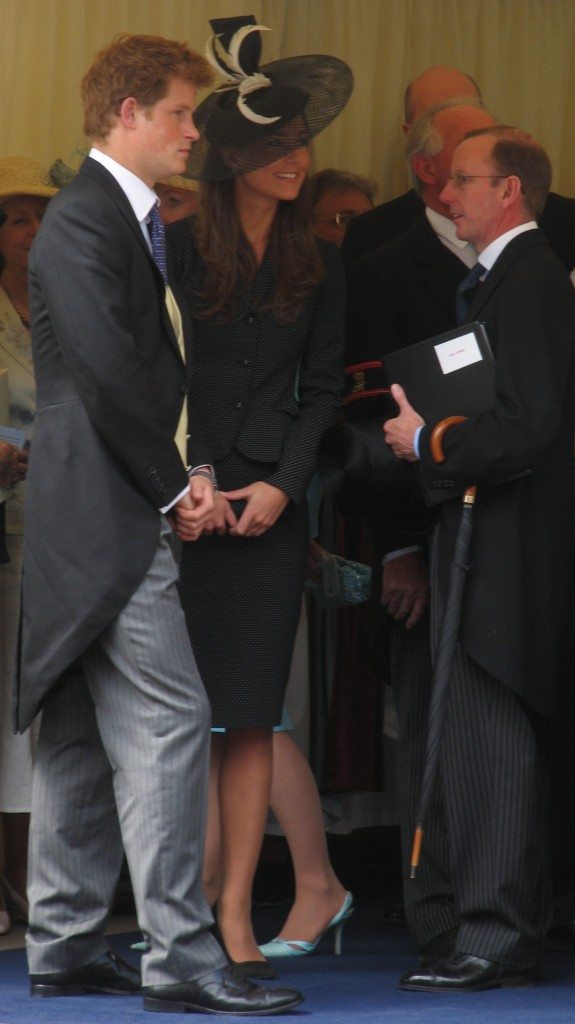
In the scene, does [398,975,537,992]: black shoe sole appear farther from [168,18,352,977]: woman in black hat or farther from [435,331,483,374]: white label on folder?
[435,331,483,374]: white label on folder

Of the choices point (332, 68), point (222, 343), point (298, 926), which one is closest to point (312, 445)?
point (222, 343)

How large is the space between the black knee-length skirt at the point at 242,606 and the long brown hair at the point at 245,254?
1.18 ft

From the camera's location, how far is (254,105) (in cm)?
374

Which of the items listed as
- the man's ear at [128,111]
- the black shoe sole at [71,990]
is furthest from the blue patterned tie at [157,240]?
the black shoe sole at [71,990]

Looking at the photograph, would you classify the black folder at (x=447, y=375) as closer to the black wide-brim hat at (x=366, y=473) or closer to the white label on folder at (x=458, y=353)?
the white label on folder at (x=458, y=353)

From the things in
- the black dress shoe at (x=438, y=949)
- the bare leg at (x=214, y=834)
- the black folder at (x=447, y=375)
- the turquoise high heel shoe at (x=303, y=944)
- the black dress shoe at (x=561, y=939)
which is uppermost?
the black folder at (x=447, y=375)

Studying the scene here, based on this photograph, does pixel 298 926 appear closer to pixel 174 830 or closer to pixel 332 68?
pixel 174 830

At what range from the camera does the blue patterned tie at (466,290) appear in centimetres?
369

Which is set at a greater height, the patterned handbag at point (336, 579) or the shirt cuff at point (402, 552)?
the shirt cuff at point (402, 552)

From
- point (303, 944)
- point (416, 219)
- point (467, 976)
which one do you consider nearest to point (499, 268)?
point (416, 219)

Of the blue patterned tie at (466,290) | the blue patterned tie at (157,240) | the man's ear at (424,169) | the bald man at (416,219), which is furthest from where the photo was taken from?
the bald man at (416,219)

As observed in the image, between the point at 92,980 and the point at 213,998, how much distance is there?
0.34 meters

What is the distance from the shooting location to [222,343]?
12.1ft

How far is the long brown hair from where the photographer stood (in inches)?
146
